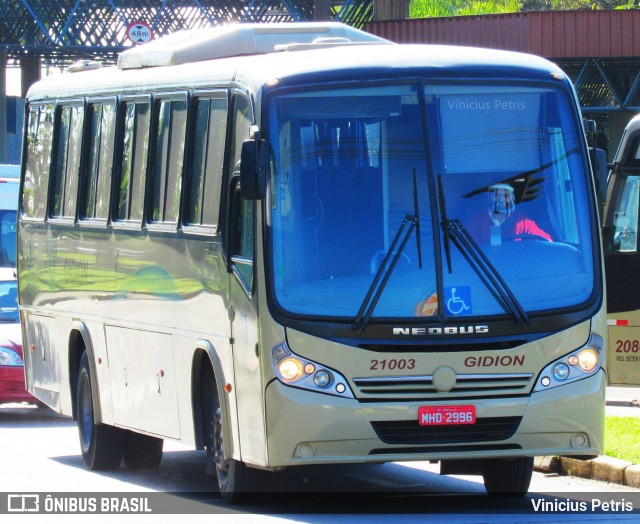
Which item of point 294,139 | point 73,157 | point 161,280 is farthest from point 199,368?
point 73,157

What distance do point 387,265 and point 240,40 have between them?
327cm

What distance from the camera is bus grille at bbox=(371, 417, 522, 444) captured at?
31.8 feet

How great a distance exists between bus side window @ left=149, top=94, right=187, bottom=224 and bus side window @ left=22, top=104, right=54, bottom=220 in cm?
314

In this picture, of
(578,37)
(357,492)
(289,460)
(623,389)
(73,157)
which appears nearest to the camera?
(289,460)

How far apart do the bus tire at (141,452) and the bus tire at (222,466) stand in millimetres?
2733

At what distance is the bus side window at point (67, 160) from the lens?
1412cm

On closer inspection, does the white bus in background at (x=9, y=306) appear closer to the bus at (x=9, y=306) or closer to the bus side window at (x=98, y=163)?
the bus at (x=9, y=306)

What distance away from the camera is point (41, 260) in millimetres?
14961

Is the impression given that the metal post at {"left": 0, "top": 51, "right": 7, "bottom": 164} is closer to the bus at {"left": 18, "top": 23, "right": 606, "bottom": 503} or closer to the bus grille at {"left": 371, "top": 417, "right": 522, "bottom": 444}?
the bus at {"left": 18, "top": 23, "right": 606, "bottom": 503}

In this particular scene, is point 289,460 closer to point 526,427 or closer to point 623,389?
point 526,427

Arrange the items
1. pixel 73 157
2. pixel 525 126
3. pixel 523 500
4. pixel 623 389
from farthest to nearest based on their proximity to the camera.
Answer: pixel 623 389, pixel 73 157, pixel 523 500, pixel 525 126

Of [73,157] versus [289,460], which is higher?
[73,157]

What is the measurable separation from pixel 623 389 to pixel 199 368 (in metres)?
11.5

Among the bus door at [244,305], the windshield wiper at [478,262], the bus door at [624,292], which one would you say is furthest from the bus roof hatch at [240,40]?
the bus door at [624,292]
